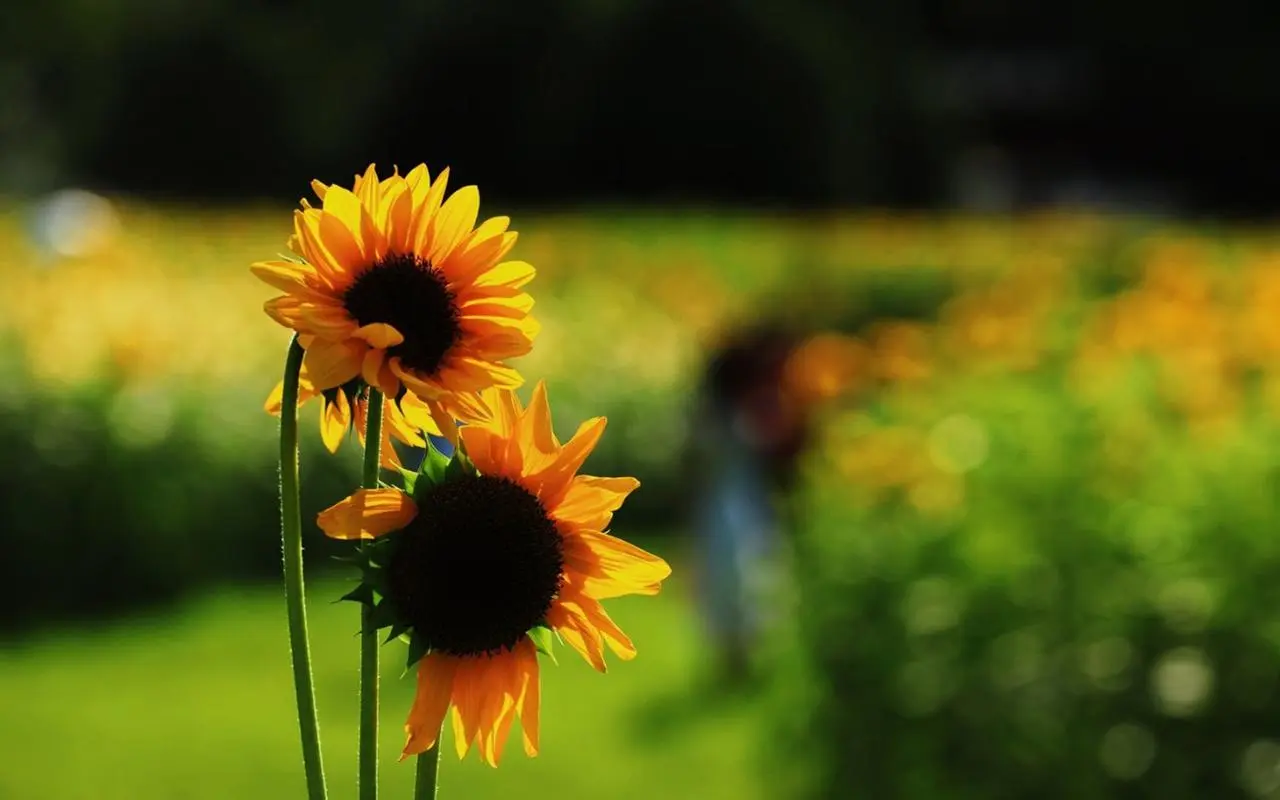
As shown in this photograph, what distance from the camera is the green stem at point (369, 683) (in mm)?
721

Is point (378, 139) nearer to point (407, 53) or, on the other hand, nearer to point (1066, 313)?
point (407, 53)

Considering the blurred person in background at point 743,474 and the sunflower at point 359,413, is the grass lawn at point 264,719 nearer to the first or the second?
the blurred person in background at point 743,474

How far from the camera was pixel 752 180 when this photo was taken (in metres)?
21.5

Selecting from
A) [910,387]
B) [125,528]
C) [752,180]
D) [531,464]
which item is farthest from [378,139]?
[531,464]

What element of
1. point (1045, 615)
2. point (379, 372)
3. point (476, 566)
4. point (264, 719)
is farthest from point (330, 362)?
point (264, 719)

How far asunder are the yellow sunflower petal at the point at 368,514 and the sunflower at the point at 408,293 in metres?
0.04

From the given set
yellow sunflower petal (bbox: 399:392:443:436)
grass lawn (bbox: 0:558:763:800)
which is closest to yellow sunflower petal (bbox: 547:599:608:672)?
yellow sunflower petal (bbox: 399:392:443:436)

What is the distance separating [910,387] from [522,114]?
1657 cm

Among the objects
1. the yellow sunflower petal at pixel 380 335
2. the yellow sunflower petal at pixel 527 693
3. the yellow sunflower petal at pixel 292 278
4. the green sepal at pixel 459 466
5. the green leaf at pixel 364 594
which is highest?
the yellow sunflower petal at pixel 292 278

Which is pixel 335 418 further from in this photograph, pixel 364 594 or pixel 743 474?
pixel 743 474

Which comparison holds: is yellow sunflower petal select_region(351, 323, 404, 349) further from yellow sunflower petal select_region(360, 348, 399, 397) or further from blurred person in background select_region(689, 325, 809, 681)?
blurred person in background select_region(689, 325, 809, 681)

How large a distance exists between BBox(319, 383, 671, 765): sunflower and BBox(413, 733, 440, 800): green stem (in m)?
0.01

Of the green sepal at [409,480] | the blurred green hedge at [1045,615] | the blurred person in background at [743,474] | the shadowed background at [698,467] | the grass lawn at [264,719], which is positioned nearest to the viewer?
the green sepal at [409,480]

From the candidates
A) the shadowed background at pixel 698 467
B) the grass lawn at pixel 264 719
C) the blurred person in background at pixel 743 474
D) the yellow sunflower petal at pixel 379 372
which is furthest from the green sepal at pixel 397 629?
the blurred person in background at pixel 743 474
